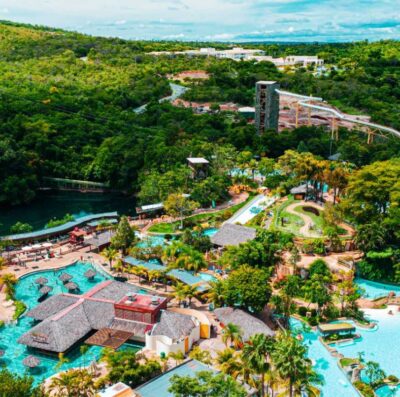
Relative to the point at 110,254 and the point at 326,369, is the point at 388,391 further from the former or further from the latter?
the point at 110,254

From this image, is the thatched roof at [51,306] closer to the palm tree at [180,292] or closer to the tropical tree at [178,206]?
the palm tree at [180,292]

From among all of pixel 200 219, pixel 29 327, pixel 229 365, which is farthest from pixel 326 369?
pixel 200 219

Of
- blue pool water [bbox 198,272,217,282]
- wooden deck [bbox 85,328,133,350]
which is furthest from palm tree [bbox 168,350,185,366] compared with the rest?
blue pool water [bbox 198,272,217,282]

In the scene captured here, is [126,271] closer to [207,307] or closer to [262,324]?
[207,307]

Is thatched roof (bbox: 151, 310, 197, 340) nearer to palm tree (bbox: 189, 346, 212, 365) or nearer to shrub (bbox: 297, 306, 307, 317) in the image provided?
palm tree (bbox: 189, 346, 212, 365)

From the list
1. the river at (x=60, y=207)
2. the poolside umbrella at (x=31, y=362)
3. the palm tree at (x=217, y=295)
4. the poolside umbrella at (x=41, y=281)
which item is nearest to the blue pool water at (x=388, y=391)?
the palm tree at (x=217, y=295)
